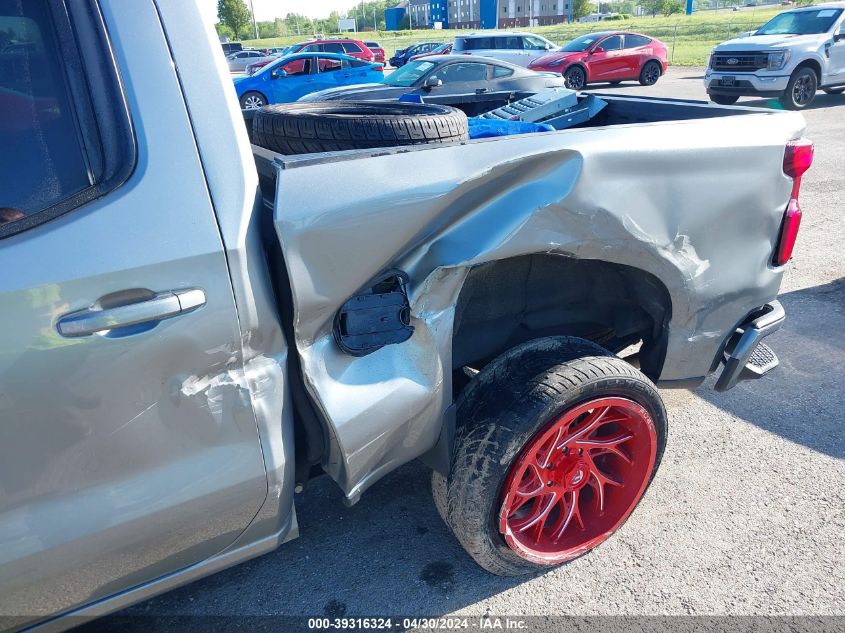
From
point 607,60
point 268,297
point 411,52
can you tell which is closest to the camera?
point 268,297

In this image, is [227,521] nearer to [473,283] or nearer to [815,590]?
[473,283]

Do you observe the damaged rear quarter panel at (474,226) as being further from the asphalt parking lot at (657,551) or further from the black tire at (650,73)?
the black tire at (650,73)

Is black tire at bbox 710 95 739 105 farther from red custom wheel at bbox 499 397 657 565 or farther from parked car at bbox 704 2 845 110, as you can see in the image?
red custom wheel at bbox 499 397 657 565

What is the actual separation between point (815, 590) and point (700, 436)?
95cm

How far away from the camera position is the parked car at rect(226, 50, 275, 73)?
26203 mm

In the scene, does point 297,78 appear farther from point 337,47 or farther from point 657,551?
point 657,551

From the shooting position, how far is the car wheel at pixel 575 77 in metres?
17.9

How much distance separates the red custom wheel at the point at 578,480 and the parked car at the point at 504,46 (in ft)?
59.8

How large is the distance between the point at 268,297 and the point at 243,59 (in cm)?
2999

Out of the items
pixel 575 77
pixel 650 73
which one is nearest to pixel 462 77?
pixel 575 77

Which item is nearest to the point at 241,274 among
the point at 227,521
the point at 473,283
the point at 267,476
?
the point at 267,476

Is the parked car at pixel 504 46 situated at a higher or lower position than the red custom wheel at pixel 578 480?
lower

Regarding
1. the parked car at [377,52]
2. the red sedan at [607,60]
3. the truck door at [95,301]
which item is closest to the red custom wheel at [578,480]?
the truck door at [95,301]

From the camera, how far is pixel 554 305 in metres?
2.56
